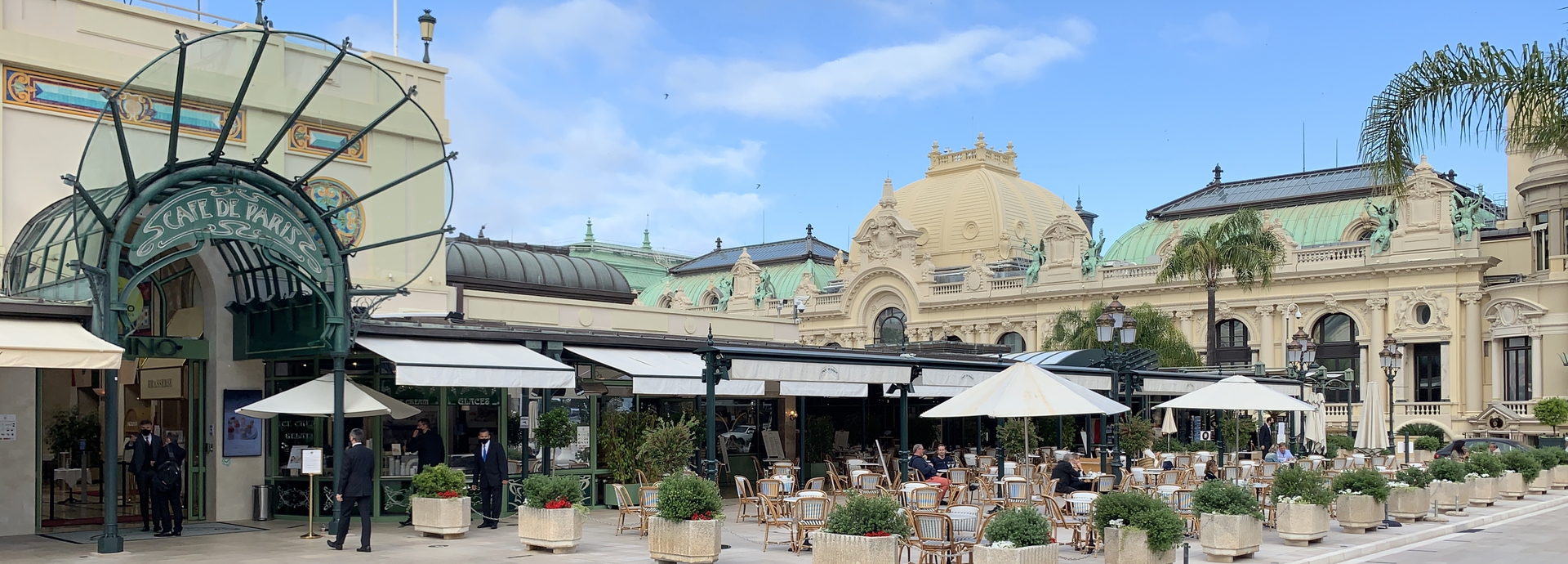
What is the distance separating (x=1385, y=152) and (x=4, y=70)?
20958 millimetres

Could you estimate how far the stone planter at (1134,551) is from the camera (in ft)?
48.6

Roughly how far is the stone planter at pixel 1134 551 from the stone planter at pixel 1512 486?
643 inches

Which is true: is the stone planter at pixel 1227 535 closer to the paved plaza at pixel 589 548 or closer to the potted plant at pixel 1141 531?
the paved plaza at pixel 589 548

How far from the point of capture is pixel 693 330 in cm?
3572

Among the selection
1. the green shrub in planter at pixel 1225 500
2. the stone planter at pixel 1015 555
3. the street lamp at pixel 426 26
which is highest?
the street lamp at pixel 426 26

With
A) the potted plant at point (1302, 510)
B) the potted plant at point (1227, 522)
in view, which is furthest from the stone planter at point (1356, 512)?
the potted plant at point (1227, 522)

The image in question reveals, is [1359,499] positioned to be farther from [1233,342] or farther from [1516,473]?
[1233,342]

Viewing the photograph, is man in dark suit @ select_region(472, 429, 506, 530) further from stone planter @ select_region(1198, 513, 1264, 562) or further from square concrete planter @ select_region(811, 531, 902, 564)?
stone planter @ select_region(1198, 513, 1264, 562)

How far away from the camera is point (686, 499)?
51.4 ft

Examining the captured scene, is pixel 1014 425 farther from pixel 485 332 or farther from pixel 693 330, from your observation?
pixel 485 332

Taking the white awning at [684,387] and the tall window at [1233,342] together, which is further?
the tall window at [1233,342]

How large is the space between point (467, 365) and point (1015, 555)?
8671 mm

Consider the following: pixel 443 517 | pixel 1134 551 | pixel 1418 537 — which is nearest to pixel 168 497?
pixel 443 517

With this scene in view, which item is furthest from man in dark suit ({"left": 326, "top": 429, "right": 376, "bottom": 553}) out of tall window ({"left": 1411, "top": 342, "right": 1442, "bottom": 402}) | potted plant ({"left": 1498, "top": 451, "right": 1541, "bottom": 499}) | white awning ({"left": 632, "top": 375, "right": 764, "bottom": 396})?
tall window ({"left": 1411, "top": 342, "right": 1442, "bottom": 402})
